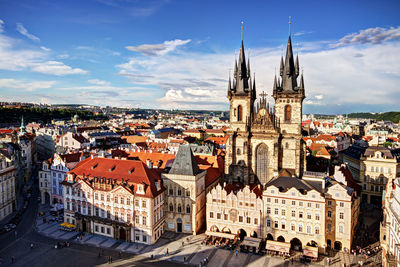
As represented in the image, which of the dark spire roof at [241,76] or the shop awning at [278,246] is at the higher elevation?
the dark spire roof at [241,76]

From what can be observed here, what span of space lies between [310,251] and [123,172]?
3886 cm

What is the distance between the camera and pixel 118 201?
60688 mm

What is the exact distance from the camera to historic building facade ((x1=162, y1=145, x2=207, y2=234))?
2452 inches

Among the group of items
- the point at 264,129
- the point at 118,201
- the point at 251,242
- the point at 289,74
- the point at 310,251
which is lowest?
the point at 310,251

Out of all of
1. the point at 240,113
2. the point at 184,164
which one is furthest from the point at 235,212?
the point at 240,113

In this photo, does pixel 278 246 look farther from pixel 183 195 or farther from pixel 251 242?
pixel 183 195

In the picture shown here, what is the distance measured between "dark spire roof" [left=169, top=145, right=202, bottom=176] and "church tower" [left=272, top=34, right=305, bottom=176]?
1000 inches

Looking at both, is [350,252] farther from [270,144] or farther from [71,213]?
[71,213]

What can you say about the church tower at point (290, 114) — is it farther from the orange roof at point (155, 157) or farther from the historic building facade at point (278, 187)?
the orange roof at point (155, 157)

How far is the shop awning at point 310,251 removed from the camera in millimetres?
52375

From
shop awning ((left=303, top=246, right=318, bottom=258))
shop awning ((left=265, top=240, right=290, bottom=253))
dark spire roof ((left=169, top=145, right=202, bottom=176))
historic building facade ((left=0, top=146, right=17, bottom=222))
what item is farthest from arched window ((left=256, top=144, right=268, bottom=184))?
historic building facade ((left=0, top=146, right=17, bottom=222))

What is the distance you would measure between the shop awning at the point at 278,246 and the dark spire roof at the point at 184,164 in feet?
63.1

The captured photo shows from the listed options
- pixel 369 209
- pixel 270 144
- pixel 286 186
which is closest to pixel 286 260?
pixel 286 186

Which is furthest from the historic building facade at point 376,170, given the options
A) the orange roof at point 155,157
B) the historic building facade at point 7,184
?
the historic building facade at point 7,184
